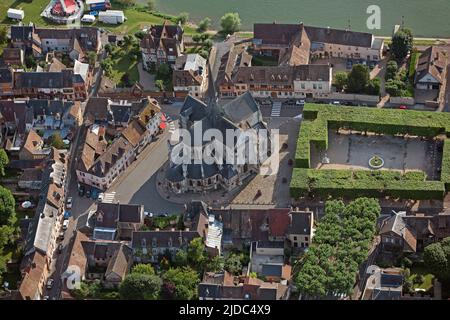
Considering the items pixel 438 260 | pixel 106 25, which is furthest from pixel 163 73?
pixel 438 260

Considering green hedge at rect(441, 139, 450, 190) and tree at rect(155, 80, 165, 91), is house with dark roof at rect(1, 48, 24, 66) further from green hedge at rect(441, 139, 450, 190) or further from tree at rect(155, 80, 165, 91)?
green hedge at rect(441, 139, 450, 190)

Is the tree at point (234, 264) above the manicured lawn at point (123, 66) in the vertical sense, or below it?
below

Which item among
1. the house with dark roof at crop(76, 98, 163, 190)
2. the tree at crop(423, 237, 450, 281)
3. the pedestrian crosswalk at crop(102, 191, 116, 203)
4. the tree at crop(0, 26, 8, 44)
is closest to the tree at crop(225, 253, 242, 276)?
the pedestrian crosswalk at crop(102, 191, 116, 203)

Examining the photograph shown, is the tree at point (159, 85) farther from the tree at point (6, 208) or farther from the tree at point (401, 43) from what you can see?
the tree at point (401, 43)

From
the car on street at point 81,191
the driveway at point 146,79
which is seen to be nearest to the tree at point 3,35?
the driveway at point 146,79

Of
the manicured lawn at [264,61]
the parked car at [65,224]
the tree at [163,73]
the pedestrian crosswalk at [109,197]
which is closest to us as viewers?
the parked car at [65,224]

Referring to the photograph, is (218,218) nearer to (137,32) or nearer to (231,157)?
(231,157)
